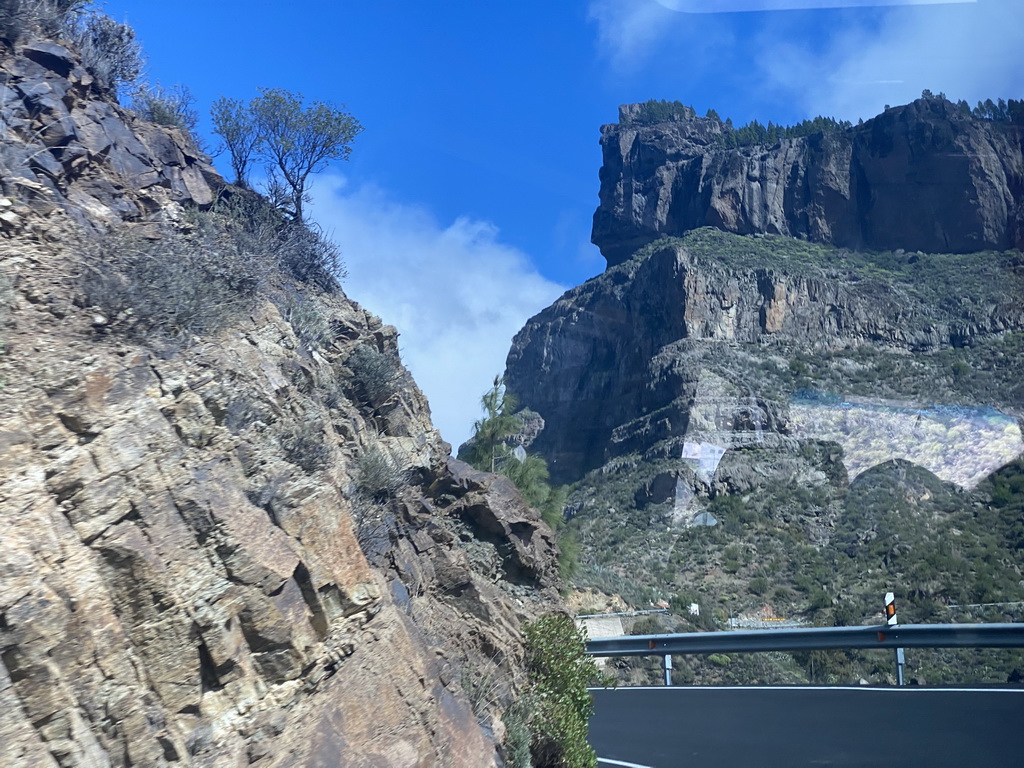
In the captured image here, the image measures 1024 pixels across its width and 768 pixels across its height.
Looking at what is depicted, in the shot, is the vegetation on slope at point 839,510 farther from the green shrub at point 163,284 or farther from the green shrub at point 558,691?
the green shrub at point 163,284

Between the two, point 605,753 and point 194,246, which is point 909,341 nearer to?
point 605,753

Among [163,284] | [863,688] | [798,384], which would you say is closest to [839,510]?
[798,384]

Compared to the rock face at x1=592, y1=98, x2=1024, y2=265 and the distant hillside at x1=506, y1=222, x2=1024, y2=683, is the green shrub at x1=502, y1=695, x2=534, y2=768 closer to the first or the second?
the distant hillside at x1=506, y1=222, x2=1024, y2=683

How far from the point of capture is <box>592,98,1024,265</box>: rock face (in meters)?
52.2

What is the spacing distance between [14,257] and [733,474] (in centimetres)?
3569

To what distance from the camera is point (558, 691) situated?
10.1 m

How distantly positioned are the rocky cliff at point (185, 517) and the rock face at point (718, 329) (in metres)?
34.7

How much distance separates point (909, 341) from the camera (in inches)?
1820

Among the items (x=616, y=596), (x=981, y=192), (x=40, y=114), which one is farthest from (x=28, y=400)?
(x=981, y=192)

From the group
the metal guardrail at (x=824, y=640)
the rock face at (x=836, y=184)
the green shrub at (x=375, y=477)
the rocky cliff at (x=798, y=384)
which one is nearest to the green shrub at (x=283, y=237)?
the green shrub at (x=375, y=477)

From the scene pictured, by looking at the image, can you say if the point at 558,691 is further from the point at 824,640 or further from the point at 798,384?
the point at 798,384

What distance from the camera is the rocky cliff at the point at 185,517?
16.2 ft

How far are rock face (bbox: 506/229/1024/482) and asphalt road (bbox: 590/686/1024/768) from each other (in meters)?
27.8

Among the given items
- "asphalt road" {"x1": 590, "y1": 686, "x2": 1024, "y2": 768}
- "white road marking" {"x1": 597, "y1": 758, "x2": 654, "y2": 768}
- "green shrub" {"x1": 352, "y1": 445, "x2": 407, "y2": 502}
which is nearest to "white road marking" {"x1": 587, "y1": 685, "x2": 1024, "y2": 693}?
"asphalt road" {"x1": 590, "y1": 686, "x2": 1024, "y2": 768}
